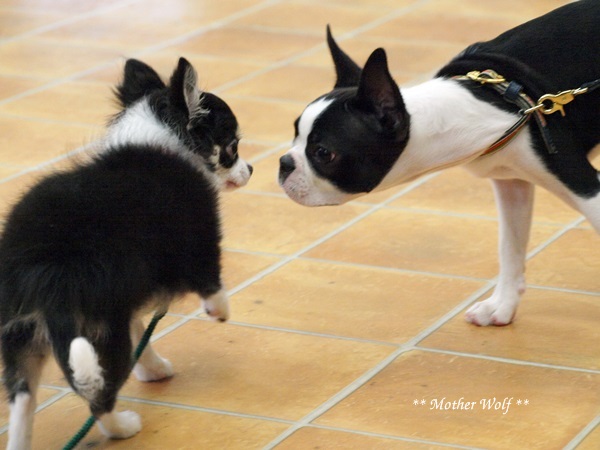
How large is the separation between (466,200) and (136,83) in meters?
1.54

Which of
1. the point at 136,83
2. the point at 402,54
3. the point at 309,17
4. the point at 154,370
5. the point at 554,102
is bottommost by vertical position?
the point at 154,370

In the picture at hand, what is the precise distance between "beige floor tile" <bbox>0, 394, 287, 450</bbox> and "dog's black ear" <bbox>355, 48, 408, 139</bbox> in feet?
2.44

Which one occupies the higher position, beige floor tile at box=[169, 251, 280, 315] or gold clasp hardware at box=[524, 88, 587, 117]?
gold clasp hardware at box=[524, 88, 587, 117]

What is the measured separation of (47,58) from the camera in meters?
5.57

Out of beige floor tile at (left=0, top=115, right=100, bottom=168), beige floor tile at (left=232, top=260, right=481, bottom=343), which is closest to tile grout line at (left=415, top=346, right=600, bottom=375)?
beige floor tile at (left=232, top=260, right=481, bottom=343)

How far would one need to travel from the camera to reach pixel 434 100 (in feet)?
8.95

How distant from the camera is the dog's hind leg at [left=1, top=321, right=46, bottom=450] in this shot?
2.33 m

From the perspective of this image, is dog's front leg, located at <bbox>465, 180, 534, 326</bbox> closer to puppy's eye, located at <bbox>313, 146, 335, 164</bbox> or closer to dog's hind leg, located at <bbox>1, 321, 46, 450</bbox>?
puppy's eye, located at <bbox>313, 146, 335, 164</bbox>

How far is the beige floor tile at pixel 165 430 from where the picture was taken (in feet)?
8.36

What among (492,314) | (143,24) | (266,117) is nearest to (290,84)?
(266,117)

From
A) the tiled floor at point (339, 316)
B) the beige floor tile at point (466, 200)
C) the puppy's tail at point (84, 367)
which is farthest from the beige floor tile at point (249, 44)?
the puppy's tail at point (84, 367)

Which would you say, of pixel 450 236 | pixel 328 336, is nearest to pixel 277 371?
pixel 328 336

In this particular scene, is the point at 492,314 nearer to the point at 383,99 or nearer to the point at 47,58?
the point at 383,99

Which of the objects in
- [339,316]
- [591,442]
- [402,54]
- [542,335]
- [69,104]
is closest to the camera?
[591,442]
